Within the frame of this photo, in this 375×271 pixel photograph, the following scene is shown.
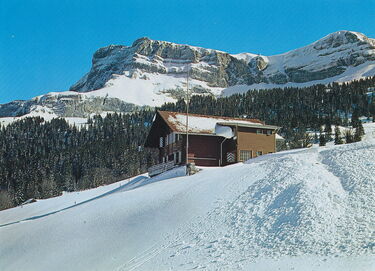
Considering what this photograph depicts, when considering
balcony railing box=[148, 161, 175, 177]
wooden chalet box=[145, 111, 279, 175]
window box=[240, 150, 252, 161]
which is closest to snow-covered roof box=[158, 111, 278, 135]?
wooden chalet box=[145, 111, 279, 175]

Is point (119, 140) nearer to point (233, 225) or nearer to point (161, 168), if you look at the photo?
point (161, 168)

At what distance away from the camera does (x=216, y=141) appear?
1624 inches

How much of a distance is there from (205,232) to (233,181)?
621cm

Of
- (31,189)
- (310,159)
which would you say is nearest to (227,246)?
(310,159)

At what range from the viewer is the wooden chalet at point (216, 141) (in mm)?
39875

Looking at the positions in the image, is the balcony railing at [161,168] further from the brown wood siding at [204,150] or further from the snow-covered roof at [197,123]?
the snow-covered roof at [197,123]

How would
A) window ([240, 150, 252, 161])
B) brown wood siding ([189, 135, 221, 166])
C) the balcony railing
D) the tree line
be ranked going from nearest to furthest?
brown wood siding ([189, 135, 221, 166])
the balcony railing
window ([240, 150, 252, 161])
the tree line

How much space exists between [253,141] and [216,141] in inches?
160

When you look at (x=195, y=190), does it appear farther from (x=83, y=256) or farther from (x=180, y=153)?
(x=180, y=153)

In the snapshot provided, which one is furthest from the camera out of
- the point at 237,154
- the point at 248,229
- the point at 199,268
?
the point at 237,154

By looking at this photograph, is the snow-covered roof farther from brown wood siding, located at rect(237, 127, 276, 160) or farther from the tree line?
the tree line

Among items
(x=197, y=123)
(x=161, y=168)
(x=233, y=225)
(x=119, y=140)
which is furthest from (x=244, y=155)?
(x=119, y=140)

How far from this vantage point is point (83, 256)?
1866 centimetres

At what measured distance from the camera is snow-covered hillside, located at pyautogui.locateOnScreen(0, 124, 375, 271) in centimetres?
1412
